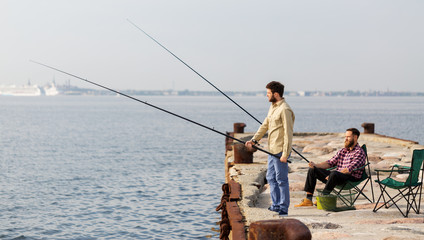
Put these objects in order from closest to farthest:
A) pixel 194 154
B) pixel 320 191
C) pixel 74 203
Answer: pixel 320 191 < pixel 74 203 < pixel 194 154

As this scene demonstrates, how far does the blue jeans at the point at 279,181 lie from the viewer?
23.5ft

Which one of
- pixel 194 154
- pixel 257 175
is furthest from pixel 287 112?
pixel 194 154

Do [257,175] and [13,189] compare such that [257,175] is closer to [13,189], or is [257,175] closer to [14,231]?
[14,231]

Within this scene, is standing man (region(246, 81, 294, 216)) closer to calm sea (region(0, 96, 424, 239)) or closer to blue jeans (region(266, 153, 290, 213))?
blue jeans (region(266, 153, 290, 213))

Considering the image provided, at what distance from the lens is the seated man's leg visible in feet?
25.2

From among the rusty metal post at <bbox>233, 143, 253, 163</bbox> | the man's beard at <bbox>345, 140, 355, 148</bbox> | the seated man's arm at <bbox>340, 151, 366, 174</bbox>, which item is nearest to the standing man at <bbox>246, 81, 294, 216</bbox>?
the seated man's arm at <bbox>340, 151, 366, 174</bbox>

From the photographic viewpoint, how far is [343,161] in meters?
8.01

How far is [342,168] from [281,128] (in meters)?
1.50

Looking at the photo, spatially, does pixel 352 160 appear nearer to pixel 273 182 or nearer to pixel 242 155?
pixel 273 182

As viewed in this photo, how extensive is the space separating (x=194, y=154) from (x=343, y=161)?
23.9 meters

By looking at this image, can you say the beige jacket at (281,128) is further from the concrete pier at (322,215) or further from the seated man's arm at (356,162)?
the seated man's arm at (356,162)

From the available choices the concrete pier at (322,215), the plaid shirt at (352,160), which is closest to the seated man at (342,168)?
the plaid shirt at (352,160)

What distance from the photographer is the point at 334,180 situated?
7.69m

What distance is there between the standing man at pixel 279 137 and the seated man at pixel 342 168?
0.73 meters
